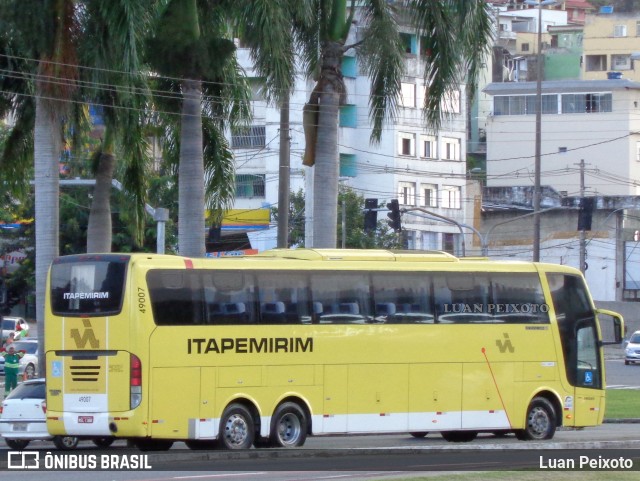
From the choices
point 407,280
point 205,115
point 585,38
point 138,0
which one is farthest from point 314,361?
point 585,38

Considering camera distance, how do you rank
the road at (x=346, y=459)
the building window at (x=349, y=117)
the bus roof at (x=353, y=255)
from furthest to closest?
the building window at (x=349, y=117) → the bus roof at (x=353, y=255) → the road at (x=346, y=459)

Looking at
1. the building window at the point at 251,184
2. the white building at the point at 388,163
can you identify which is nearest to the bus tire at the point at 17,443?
the white building at the point at 388,163

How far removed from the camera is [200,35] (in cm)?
2655

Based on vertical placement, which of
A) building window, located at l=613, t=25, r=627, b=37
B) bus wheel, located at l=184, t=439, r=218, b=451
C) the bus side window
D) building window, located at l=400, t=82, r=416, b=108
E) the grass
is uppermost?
building window, located at l=613, t=25, r=627, b=37

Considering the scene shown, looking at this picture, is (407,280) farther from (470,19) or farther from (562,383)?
(470,19)

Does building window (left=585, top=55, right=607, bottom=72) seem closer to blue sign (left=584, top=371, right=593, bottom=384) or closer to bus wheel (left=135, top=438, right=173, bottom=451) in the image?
blue sign (left=584, top=371, right=593, bottom=384)

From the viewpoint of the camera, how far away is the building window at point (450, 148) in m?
79.8

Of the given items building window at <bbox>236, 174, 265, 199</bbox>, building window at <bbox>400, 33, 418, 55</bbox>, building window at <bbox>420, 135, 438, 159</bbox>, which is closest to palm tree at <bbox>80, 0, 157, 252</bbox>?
building window at <bbox>400, 33, 418, 55</bbox>

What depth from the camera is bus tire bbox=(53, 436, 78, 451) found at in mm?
21859

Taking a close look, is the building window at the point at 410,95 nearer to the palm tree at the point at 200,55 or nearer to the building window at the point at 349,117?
the building window at the point at 349,117

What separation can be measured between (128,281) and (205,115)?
34.7ft

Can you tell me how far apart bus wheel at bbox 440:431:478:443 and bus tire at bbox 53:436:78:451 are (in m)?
7.67

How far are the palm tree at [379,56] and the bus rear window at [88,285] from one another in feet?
24.6

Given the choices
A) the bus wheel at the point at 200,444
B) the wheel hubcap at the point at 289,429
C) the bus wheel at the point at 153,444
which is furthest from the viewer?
the wheel hubcap at the point at 289,429
